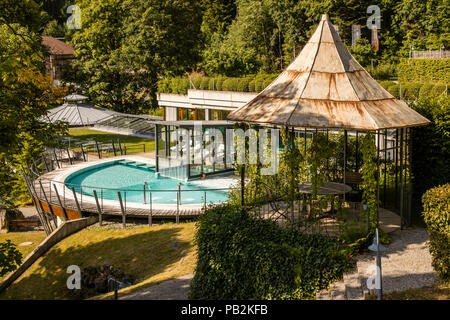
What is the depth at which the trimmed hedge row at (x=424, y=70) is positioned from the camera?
40.8m

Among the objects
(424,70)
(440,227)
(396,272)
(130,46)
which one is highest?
(130,46)

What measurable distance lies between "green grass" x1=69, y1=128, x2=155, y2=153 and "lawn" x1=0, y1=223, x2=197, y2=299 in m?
18.2

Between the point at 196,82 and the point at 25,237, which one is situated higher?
the point at 196,82

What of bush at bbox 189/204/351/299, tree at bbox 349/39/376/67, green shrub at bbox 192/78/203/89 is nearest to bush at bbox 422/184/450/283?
bush at bbox 189/204/351/299

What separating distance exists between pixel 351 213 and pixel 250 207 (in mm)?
2803

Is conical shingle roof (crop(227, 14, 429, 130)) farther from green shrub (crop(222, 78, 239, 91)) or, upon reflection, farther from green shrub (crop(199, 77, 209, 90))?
green shrub (crop(199, 77, 209, 90))

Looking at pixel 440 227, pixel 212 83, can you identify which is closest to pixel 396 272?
pixel 440 227

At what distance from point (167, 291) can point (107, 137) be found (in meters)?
32.1

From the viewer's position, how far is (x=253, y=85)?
110 feet

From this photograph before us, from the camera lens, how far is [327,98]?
12.0 m

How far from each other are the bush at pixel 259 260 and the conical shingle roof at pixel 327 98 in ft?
8.21

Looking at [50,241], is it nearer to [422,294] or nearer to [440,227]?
[422,294]
